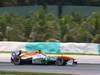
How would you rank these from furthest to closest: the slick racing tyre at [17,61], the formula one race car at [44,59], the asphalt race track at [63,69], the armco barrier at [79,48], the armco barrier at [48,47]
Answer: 1. the armco barrier at [48,47]
2. the armco barrier at [79,48]
3. the slick racing tyre at [17,61]
4. the formula one race car at [44,59]
5. the asphalt race track at [63,69]

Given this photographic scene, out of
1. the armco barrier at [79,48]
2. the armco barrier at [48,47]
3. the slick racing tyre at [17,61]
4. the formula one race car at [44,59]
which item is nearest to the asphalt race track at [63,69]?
the formula one race car at [44,59]

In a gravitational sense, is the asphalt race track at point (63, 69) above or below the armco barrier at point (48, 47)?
below

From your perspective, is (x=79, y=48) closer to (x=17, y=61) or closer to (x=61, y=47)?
(x=61, y=47)

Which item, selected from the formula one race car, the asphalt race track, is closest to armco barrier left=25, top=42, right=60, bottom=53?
the formula one race car

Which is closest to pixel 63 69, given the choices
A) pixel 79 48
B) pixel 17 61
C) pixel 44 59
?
pixel 44 59

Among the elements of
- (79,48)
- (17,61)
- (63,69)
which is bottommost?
(63,69)

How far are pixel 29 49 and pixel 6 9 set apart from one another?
2463 cm

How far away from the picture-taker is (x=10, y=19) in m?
31.3

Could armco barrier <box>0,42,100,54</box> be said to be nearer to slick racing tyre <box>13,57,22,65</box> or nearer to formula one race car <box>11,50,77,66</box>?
slick racing tyre <box>13,57,22,65</box>

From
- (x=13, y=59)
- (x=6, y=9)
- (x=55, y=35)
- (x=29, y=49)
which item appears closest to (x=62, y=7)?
(x=6, y=9)

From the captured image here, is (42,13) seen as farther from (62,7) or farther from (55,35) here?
(62,7)

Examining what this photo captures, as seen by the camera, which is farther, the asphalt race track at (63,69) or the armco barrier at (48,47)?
the armco barrier at (48,47)

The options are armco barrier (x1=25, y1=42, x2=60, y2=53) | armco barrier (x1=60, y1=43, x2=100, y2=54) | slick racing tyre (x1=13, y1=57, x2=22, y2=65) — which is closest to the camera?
slick racing tyre (x1=13, y1=57, x2=22, y2=65)

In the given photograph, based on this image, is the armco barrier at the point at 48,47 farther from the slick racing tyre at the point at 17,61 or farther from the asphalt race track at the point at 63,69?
the asphalt race track at the point at 63,69
